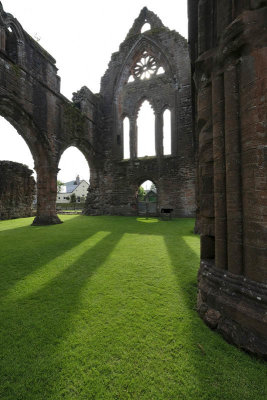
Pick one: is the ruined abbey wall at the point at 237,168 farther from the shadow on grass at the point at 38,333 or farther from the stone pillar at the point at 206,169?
the shadow on grass at the point at 38,333

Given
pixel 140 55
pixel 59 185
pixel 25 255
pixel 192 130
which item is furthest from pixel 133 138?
pixel 59 185

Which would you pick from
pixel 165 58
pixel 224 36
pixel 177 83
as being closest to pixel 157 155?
pixel 177 83

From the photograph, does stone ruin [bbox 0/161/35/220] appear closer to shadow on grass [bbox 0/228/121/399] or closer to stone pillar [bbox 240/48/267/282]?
shadow on grass [bbox 0/228/121/399]

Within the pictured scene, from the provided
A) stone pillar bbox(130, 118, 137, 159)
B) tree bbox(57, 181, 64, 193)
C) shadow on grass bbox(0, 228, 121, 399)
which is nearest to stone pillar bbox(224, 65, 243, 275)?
shadow on grass bbox(0, 228, 121, 399)

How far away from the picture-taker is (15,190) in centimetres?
1219

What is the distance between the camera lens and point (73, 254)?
4.01 m

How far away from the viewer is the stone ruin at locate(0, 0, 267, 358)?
1.66 metres

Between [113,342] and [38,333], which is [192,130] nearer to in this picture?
[113,342]

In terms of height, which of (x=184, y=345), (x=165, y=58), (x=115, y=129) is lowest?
(x=184, y=345)

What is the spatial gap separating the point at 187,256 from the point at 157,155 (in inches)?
394

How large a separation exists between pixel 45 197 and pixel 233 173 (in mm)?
8846

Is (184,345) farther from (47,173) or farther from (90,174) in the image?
(90,174)

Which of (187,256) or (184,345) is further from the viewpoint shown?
(187,256)

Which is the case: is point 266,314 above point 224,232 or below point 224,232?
below
